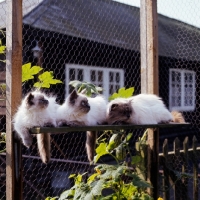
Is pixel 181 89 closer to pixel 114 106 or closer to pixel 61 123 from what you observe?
pixel 114 106

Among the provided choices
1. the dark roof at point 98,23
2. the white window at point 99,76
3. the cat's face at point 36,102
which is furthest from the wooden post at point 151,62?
the white window at point 99,76

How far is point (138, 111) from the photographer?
2656 mm

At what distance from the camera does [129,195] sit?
2.55 meters

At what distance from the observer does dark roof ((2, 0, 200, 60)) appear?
6.18 meters

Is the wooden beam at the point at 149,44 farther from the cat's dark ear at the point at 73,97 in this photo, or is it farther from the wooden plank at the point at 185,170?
the wooden plank at the point at 185,170

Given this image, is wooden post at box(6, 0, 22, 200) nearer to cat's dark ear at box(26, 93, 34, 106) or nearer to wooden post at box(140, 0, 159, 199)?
cat's dark ear at box(26, 93, 34, 106)

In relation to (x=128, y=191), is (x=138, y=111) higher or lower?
higher

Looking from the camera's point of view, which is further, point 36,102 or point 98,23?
point 98,23

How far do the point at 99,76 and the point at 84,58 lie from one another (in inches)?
17.8

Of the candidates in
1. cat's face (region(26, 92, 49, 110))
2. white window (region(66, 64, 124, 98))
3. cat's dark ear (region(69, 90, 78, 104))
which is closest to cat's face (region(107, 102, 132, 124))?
→ cat's dark ear (region(69, 90, 78, 104))

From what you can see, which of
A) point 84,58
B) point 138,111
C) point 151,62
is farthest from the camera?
point 84,58

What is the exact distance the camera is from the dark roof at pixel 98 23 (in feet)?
20.3

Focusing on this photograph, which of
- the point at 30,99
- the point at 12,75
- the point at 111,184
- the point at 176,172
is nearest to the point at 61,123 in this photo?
the point at 30,99

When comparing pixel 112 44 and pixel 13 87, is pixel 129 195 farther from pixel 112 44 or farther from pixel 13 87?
pixel 112 44
